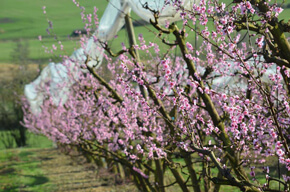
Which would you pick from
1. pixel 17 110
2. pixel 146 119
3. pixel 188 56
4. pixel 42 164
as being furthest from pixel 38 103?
pixel 188 56

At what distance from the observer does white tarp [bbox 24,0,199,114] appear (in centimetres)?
447

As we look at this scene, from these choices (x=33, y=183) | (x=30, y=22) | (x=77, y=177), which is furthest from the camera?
(x=30, y=22)

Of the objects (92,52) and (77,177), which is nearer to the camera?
(92,52)

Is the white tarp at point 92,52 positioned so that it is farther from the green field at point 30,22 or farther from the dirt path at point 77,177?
the green field at point 30,22

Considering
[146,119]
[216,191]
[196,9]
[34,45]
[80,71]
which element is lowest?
[216,191]

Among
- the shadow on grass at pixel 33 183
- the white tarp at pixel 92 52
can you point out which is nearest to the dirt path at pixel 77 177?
the shadow on grass at pixel 33 183

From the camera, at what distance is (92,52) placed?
1107 cm

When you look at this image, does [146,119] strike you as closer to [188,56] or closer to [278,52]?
[188,56]

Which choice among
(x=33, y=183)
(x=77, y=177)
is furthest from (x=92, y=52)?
Answer: (x=33, y=183)

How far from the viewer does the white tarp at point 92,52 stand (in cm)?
447

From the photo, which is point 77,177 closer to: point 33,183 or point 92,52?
point 33,183

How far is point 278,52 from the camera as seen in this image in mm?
3342

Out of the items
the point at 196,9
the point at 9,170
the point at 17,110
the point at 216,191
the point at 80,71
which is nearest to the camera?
the point at 196,9

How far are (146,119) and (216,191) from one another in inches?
54.7
